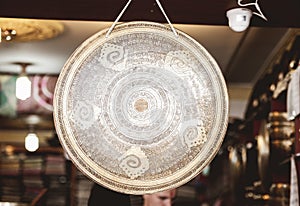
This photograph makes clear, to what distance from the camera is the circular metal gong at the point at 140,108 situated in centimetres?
315

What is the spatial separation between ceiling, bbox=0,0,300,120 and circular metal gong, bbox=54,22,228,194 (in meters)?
0.62

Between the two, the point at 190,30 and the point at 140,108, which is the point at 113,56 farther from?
the point at 190,30

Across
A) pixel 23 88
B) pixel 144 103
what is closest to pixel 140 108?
pixel 144 103

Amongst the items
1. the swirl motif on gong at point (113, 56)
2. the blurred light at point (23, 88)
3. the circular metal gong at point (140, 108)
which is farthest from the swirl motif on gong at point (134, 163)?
the blurred light at point (23, 88)

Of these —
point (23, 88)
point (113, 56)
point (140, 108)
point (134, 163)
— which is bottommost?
point (134, 163)

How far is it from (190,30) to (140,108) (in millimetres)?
2840

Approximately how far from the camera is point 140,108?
3201 millimetres

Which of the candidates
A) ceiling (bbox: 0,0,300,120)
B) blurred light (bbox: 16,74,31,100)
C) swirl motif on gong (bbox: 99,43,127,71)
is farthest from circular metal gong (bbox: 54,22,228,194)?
blurred light (bbox: 16,74,31,100)

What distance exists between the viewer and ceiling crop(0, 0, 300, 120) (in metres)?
3.83

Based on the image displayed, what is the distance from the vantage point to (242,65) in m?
7.22

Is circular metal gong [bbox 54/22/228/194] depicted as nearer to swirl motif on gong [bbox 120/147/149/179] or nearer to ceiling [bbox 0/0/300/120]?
swirl motif on gong [bbox 120/147/149/179]

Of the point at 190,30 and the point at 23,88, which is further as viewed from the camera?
the point at 23,88

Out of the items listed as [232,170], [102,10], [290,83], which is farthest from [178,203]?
[102,10]

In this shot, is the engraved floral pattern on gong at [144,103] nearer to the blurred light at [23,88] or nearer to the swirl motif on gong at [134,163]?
the swirl motif on gong at [134,163]
